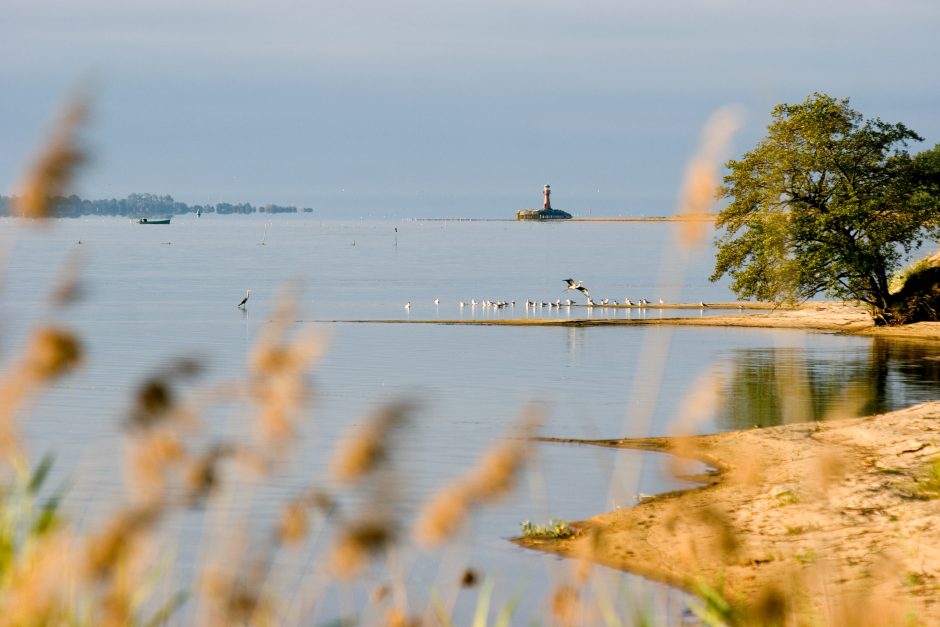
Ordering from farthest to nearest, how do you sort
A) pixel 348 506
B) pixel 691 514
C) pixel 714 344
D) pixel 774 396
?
1. pixel 714 344
2. pixel 774 396
3. pixel 348 506
4. pixel 691 514

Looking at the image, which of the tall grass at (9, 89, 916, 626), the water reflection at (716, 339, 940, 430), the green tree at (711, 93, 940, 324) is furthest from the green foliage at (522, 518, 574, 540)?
the green tree at (711, 93, 940, 324)

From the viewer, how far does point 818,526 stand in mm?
15516

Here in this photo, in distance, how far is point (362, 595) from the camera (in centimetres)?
1384

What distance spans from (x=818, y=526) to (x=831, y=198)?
112ft

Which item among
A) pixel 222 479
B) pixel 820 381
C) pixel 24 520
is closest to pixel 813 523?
pixel 24 520

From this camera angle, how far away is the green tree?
1810 inches

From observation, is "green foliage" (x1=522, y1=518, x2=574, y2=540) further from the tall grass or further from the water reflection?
the tall grass

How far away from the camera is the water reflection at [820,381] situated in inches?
1101

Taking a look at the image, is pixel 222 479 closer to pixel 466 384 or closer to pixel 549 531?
pixel 549 531

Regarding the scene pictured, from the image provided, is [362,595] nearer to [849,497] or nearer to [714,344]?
[849,497]

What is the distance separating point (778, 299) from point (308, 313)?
72.0ft

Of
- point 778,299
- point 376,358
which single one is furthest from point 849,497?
point 778,299

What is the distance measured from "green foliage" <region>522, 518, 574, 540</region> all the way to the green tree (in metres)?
29.7

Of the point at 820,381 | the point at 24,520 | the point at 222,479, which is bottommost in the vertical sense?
the point at 820,381
